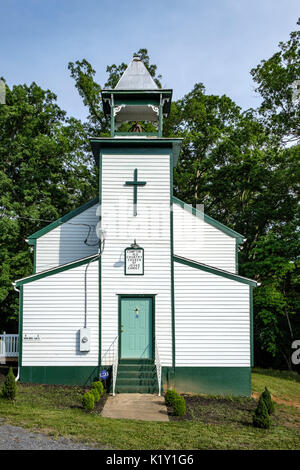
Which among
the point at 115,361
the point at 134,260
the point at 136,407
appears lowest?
the point at 136,407

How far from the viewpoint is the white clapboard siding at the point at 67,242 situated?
637 inches

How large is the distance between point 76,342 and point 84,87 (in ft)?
69.0

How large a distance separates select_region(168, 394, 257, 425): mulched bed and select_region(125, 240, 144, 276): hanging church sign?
4.16 m

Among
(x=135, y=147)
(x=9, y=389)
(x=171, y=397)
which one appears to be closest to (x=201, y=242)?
(x=135, y=147)

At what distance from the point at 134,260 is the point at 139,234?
0.90m

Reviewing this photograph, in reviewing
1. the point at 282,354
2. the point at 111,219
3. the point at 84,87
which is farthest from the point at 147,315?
the point at 84,87

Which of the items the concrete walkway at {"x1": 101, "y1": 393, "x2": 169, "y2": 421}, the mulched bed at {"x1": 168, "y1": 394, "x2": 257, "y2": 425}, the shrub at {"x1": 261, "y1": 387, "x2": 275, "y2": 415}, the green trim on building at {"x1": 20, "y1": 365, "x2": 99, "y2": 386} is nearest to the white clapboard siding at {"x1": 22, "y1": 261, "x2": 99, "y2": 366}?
the green trim on building at {"x1": 20, "y1": 365, "x2": 99, "y2": 386}

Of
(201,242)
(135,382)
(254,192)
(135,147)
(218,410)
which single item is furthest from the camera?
(254,192)

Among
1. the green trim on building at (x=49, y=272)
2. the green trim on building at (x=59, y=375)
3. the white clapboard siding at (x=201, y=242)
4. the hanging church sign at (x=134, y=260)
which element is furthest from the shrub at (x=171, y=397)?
the white clapboard siding at (x=201, y=242)

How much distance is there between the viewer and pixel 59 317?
12.9 m

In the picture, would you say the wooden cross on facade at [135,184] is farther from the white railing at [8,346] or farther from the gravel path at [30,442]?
the gravel path at [30,442]

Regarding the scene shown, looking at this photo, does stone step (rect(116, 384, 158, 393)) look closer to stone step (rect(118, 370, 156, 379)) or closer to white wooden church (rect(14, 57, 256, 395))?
white wooden church (rect(14, 57, 256, 395))

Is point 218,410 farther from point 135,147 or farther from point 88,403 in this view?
point 135,147

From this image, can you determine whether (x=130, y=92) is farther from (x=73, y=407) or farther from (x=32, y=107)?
(x=32, y=107)
